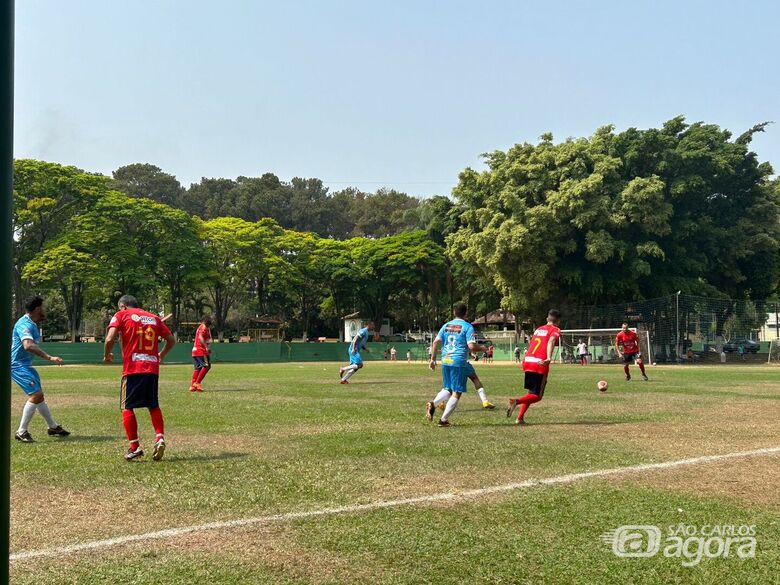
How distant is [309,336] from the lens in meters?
73.6

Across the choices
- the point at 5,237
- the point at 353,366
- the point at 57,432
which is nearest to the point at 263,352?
the point at 353,366

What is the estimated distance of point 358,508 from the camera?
5.93 metres

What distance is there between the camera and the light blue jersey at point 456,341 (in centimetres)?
1166

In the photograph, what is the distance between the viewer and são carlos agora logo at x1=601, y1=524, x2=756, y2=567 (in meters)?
4.73

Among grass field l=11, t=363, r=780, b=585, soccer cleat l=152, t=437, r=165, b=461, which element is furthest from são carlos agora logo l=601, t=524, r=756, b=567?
soccer cleat l=152, t=437, r=165, b=461

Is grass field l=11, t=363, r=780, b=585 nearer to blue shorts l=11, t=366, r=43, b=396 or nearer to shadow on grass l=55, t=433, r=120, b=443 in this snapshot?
shadow on grass l=55, t=433, r=120, b=443

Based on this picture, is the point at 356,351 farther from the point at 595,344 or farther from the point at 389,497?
the point at 595,344

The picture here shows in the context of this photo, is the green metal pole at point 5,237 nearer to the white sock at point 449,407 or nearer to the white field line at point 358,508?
the white field line at point 358,508

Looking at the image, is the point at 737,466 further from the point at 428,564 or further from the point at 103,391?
the point at 103,391

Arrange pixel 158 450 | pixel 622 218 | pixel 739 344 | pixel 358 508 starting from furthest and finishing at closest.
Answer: pixel 739 344 → pixel 622 218 → pixel 158 450 → pixel 358 508

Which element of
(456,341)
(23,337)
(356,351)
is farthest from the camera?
(356,351)

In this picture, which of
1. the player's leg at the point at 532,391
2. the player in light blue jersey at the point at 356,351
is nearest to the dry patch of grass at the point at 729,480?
the player's leg at the point at 532,391

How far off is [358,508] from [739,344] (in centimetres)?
5063

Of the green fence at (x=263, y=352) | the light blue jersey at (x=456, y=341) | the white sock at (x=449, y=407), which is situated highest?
the light blue jersey at (x=456, y=341)
